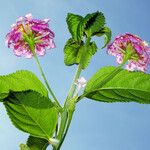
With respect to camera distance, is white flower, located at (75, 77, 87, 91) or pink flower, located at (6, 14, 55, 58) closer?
white flower, located at (75, 77, 87, 91)

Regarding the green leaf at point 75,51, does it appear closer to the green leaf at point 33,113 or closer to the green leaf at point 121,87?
the green leaf at point 121,87

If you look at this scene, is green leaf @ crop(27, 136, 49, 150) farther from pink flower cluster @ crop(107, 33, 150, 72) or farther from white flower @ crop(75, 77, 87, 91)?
pink flower cluster @ crop(107, 33, 150, 72)

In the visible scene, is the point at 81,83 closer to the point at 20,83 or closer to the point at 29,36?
the point at 20,83

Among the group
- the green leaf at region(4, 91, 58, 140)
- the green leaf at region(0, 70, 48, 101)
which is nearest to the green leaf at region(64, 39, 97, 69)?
the green leaf at region(0, 70, 48, 101)

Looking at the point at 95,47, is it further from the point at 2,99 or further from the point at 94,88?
the point at 2,99

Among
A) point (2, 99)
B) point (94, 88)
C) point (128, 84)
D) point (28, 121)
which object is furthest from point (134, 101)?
point (2, 99)

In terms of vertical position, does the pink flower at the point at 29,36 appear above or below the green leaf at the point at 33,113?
above

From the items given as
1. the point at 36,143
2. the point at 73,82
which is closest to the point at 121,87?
the point at 73,82

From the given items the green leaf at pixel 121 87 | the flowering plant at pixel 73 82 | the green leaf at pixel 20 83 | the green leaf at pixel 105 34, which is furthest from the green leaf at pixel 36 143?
the green leaf at pixel 105 34
